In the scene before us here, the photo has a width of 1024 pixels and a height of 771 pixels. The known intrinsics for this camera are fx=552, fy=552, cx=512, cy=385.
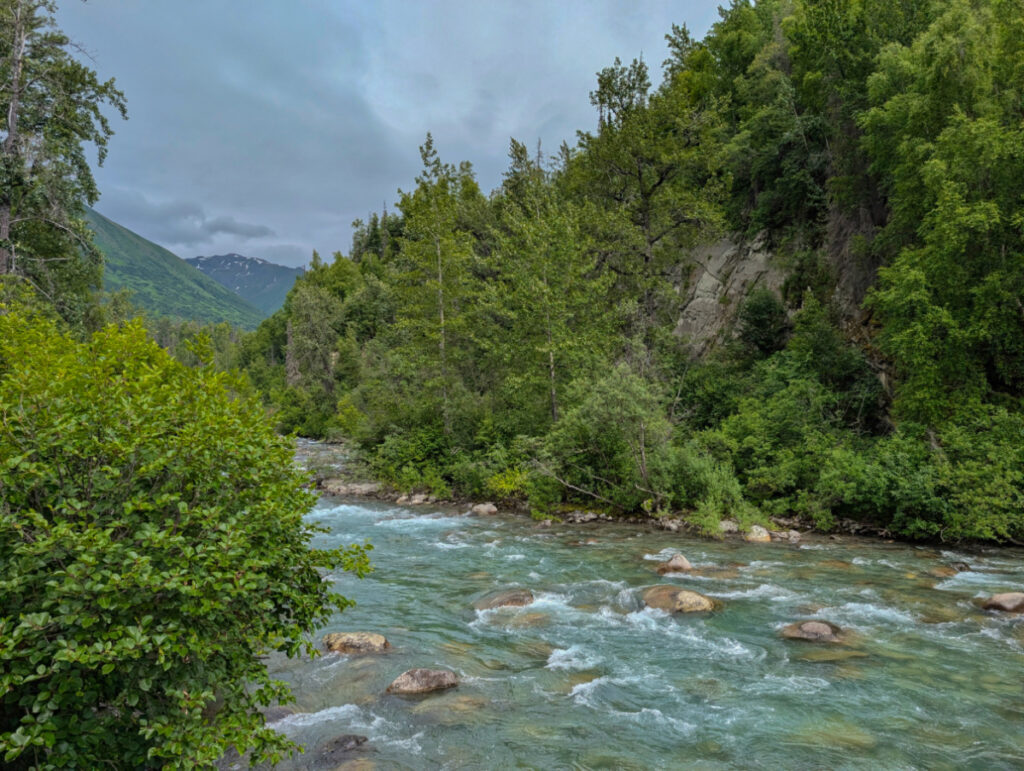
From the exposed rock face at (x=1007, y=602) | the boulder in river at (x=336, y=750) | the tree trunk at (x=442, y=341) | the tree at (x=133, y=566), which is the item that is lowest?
the boulder in river at (x=336, y=750)

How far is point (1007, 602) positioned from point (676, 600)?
618 centimetres

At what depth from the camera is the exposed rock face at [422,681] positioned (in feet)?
26.5

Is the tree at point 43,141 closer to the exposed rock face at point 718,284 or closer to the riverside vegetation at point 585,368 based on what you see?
the riverside vegetation at point 585,368

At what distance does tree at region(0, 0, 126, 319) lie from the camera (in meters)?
17.7

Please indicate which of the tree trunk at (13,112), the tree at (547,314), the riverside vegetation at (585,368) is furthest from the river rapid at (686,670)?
the tree trunk at (13,112)

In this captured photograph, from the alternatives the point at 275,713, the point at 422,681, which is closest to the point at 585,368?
the point at 422,681

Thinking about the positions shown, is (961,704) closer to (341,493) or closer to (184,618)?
(184,618)

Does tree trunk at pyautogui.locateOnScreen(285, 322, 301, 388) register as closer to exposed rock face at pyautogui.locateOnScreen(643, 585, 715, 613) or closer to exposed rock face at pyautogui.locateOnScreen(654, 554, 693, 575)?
exposed rock face at pyautogui.locateOnScreen(654, 554, 693, 575)

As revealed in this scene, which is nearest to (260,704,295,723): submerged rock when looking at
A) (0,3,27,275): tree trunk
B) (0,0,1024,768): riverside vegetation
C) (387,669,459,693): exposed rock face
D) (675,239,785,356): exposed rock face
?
(0,0,1024,768): riverside vegetation

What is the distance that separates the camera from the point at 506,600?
11867 mm

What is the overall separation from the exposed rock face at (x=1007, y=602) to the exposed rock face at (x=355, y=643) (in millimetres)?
11505

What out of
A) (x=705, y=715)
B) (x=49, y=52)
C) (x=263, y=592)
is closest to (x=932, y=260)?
(x=705, y=715)

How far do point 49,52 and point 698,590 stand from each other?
26199 mm

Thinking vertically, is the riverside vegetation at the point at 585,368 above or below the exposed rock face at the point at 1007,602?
above
